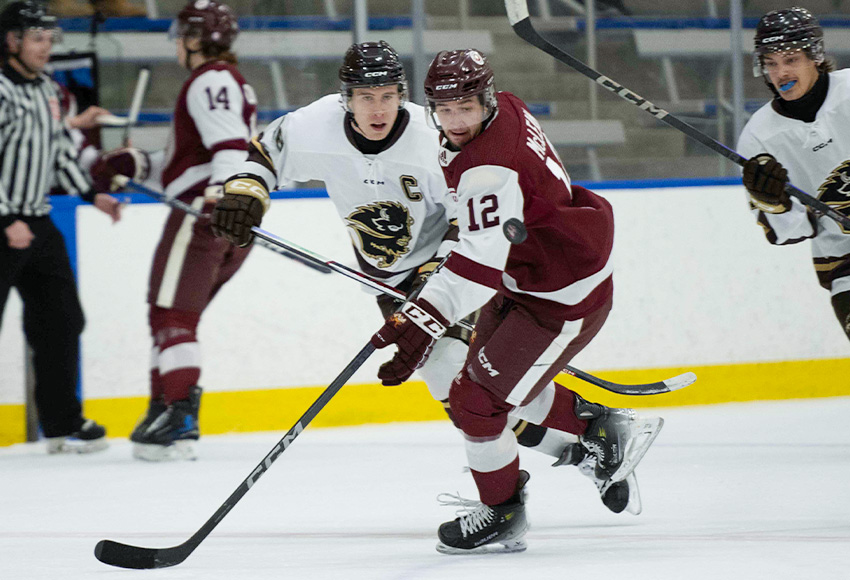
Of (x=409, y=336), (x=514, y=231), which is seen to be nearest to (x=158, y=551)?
(x=409, y=336)

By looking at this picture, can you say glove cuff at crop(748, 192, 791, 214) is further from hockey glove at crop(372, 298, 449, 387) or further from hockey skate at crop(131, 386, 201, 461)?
hockey skate at crop(131, 386, 201, 461)

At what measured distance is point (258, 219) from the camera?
2412 mm

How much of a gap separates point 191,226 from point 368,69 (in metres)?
1.37

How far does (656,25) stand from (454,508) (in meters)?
2.74

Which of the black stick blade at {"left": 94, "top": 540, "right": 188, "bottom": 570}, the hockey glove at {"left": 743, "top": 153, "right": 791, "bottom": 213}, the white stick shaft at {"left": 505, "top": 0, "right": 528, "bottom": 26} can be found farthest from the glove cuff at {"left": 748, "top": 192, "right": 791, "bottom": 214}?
the black stick blade at {"left": 94, "top": 540, "right": 188, "bottom": 570}

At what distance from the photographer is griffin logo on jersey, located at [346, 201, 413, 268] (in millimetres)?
2572

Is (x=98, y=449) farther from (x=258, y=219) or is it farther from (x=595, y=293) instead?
(x=595, y=293)

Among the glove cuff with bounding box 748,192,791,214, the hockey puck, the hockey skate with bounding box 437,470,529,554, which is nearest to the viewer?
the hockey puck

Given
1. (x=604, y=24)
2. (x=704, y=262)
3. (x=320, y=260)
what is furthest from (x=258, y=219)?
(x=604, y=24)

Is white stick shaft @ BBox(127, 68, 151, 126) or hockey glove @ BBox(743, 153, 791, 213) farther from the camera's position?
white stick shaft @ BBox(127, 68, 151, 126)

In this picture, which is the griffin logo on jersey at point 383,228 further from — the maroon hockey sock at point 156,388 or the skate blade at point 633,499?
the maroon hockey sock at point 156,388

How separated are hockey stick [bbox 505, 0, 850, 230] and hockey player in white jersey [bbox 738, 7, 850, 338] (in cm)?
4

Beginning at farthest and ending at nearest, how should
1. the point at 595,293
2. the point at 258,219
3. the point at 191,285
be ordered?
1. the point at 191,285
2. the point at 258,219
3. the point at 595,293

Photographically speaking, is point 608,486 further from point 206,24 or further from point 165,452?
point 206,24
